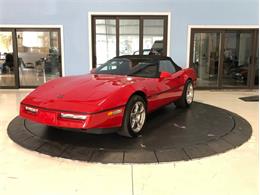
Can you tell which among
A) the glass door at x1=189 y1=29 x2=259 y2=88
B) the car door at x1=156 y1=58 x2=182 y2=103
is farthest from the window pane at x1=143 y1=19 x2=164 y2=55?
the car door at x1=156 y1=58 x2=182 y2=103

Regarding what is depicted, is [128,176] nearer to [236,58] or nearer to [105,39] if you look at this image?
[105,39]

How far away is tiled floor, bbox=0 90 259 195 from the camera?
241 cm

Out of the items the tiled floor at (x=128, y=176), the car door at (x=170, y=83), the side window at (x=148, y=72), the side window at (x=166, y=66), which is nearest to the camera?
the tiled floor at (x=128, y=176)

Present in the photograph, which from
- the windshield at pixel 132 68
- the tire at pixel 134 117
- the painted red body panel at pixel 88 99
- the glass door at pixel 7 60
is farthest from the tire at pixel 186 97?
the glass door at pixel 7 60

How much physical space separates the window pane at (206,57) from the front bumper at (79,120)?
5275 millimetres

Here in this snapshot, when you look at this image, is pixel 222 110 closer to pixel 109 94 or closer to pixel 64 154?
pixel 109 94

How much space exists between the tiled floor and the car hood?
60 cm

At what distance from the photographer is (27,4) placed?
7.49 m

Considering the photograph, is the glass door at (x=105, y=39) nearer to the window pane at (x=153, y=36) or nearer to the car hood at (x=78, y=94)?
the window pane at (x=153, y=36)

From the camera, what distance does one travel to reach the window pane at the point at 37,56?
7.78 metres

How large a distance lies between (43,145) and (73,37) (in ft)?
16.3

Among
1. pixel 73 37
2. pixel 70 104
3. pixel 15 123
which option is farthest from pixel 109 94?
pixel 73 37

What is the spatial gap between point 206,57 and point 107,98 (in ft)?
18.6

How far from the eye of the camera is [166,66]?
4.86 meters
